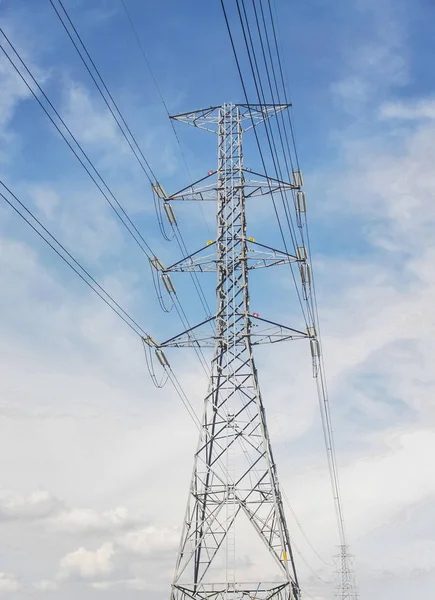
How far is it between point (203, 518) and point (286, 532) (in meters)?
3.96

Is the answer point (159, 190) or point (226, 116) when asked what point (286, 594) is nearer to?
point (159, 190)

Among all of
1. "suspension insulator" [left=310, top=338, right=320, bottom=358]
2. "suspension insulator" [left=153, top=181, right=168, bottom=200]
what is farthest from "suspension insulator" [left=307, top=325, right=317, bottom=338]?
"suspension insulator" [left=153, top=181, right=168, bottom=200]


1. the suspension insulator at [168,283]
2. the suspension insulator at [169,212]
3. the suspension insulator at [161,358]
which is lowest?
the suspension insulator at [161,358]

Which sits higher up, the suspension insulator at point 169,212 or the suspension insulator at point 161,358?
the suspension insulator at point 169,212

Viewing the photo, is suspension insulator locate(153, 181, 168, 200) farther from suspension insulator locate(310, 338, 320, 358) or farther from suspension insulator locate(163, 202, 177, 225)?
suspension insulator locate(310, 338, 320, 358)

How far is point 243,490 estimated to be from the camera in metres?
27.3

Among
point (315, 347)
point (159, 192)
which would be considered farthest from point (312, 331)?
point (159, 192)

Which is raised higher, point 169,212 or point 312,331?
point 169,212

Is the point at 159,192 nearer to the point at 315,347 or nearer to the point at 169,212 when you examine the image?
the point at 169,212

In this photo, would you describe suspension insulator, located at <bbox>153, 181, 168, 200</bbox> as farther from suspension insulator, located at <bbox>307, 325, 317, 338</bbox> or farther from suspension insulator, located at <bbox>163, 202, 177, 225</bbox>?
suspension insulator, located at <bbox>307, 325, 317, 338</bbox>

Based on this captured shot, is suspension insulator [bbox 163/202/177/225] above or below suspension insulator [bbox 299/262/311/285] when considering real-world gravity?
above

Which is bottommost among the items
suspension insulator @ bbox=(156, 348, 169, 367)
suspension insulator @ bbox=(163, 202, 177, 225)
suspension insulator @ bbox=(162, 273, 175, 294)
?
suspension insulator @ bbox=(156, 348, 169, 367)

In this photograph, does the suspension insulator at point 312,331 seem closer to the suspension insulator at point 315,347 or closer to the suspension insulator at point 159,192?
the suspension insulator at point 315,347

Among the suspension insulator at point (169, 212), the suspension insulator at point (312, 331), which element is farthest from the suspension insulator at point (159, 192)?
the suspension insulator at point (312, 331)
